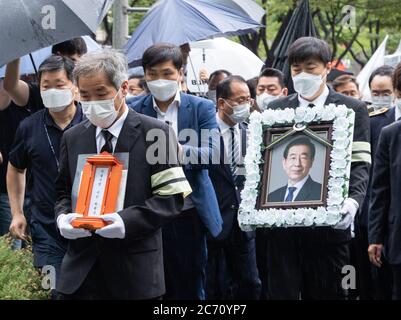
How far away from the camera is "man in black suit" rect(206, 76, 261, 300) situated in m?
9.22

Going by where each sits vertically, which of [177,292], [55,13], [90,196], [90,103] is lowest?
[177,292]

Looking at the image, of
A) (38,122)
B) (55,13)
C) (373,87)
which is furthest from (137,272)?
(373,87)

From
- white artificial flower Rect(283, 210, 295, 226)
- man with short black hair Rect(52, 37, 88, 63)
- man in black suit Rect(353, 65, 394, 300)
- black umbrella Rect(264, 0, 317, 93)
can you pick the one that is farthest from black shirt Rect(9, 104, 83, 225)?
black umbrella Rect(264, 0, 317, 93)

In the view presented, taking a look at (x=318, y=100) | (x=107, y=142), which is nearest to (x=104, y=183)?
(x=107, y=142)

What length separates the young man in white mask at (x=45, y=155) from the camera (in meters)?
7.81

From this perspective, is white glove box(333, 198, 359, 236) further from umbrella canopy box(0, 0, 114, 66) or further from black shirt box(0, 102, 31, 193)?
black shirt box(0, 102, 31, 193)

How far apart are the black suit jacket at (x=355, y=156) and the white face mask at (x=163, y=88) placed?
0.79 m

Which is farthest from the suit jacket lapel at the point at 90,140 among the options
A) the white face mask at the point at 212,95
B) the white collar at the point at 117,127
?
the white face mask at the point at 212,95

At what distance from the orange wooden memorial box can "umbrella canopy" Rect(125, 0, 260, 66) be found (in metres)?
4.95

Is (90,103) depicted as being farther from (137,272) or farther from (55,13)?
(55,13)

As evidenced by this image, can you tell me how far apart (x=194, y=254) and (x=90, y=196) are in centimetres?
224

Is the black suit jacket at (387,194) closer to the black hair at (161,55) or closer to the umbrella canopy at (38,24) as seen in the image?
the black hair at (161,55)

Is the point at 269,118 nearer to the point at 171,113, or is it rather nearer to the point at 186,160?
the point at 186,160
